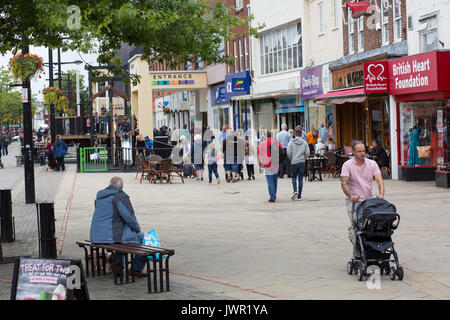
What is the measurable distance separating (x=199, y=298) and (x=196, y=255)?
10.5 ft

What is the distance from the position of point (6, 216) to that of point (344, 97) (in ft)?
51.4

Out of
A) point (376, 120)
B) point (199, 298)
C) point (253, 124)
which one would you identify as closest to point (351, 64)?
point (376, 120)

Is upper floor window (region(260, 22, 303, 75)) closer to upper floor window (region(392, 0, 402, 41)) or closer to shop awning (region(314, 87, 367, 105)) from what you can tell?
shop awning (region(314, 87, 367, 105))

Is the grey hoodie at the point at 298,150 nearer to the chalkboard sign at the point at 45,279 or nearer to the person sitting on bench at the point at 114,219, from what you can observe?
the person sitting on bench at the point at 114,219

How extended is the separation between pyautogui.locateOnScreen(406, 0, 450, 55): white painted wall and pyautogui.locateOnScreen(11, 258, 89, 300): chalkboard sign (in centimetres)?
1758

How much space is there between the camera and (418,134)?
952 inches

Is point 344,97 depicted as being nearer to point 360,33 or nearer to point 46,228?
point 360,33

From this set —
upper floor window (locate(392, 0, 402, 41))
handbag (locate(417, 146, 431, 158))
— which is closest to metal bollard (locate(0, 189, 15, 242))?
handbag (locate(417, 146, 431, 158))

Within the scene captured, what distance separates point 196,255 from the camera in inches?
458
